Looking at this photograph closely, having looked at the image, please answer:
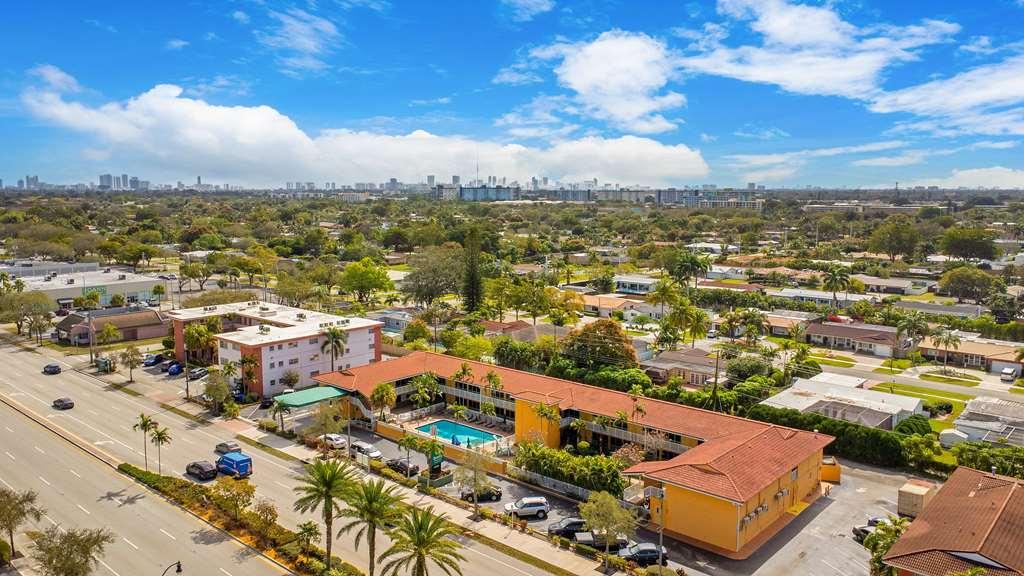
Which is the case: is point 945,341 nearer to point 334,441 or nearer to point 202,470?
point 334,441

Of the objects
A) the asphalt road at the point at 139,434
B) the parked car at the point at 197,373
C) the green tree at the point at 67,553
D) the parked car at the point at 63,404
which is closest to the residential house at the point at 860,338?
the asphalt road at the point at 139,434

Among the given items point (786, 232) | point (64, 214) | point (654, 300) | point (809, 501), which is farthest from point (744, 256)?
point (64, 214)

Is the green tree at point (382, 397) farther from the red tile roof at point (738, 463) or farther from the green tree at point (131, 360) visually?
the green tree at point (131, 360)

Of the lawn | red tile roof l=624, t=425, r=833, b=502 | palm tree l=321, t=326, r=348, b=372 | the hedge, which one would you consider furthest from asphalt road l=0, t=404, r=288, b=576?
the lawn

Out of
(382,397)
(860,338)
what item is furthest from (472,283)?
(860,338)

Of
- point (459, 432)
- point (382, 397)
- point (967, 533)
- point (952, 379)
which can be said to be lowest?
point (459, 432)

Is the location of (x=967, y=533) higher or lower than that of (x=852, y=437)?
higher
